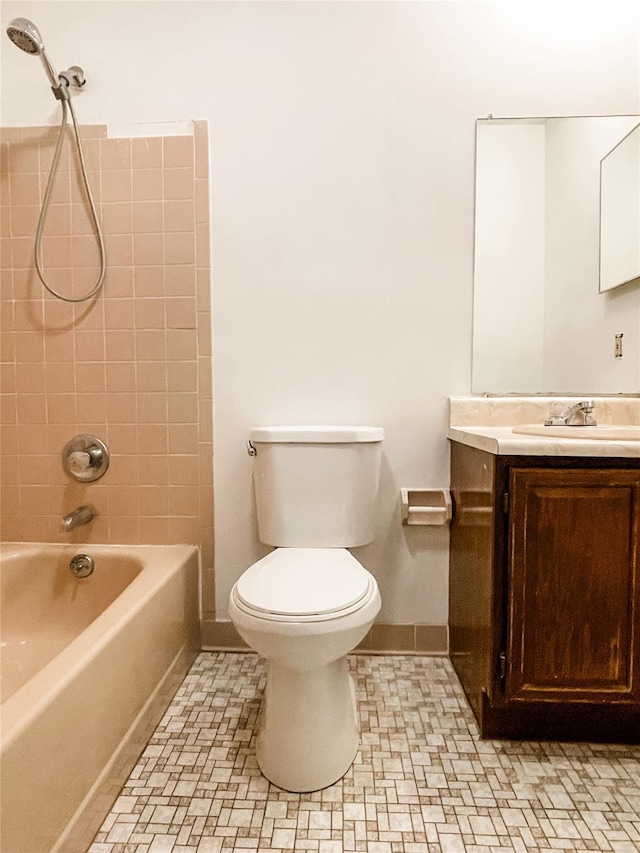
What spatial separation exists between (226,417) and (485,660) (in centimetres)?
108

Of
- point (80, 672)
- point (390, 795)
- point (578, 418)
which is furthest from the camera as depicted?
point (578, 418)

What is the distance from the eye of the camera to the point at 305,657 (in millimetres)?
1073

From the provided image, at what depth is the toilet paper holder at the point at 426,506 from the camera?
169 cm

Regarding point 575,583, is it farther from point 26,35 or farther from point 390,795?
point 26,35

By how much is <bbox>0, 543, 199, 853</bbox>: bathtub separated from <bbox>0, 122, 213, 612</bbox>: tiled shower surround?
14 cm

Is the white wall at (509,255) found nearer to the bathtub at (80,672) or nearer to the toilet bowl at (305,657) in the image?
the toilet bowl at (305,657)

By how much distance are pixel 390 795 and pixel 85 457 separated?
133 centimetres

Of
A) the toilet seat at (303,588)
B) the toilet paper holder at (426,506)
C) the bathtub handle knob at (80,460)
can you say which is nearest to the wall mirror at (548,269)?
the toilet paper holder at (426,506)

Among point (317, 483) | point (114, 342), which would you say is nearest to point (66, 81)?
point (114, 342)

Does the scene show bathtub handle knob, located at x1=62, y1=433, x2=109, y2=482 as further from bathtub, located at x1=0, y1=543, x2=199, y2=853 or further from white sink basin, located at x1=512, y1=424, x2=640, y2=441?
white sink basin, located at x1=512, y1=424, x2=640, y2=441

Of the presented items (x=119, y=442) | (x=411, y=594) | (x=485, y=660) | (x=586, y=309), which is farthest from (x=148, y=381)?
(x=586, y=309)

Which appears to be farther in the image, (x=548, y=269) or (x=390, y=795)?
(x=548, y=269)

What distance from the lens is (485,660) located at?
1283mm

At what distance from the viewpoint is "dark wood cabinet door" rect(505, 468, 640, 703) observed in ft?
3.90
